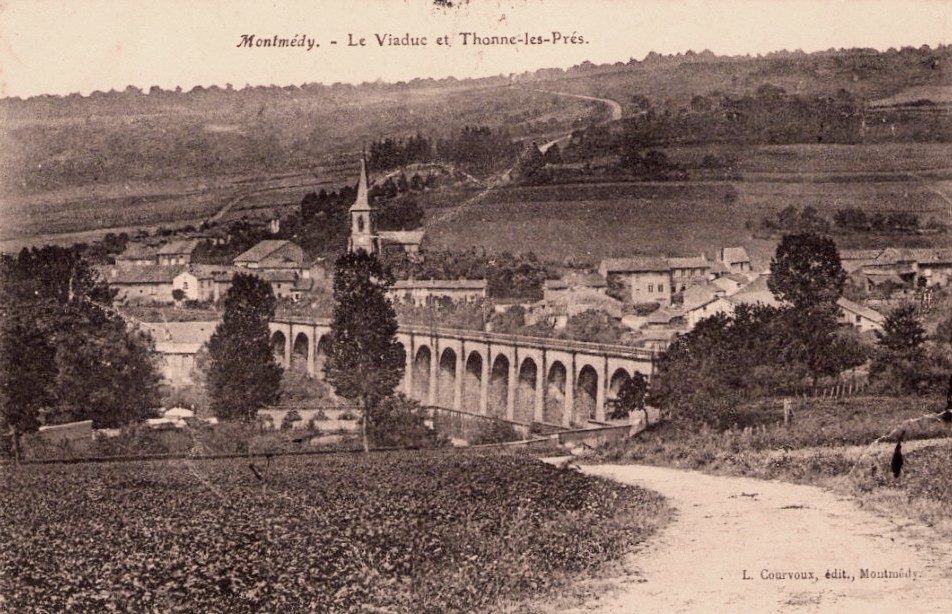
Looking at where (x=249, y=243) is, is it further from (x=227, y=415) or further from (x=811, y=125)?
(x=811, y=125)

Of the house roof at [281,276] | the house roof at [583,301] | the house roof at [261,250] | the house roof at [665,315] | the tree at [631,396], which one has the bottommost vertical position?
the tree at [631,396]

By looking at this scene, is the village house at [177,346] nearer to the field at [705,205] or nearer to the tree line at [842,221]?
the field at [705,205]

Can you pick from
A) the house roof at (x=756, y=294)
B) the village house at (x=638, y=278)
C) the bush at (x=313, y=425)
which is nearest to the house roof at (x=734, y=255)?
the house roof at (x=756, y=294)

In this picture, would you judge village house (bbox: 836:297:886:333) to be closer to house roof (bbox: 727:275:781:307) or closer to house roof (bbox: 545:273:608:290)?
house roof (bbox: 727:275:781:307)

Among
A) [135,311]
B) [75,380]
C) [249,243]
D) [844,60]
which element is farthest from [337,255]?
[844,60]

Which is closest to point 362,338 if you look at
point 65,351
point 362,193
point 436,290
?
point 362,193

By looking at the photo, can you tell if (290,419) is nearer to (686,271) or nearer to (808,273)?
(808,273)
